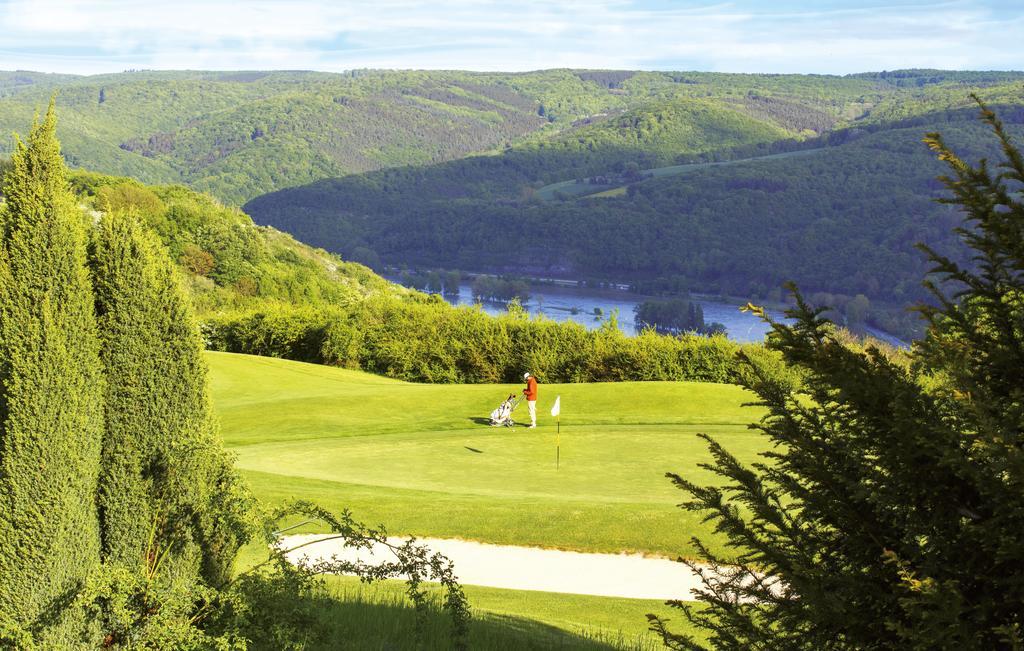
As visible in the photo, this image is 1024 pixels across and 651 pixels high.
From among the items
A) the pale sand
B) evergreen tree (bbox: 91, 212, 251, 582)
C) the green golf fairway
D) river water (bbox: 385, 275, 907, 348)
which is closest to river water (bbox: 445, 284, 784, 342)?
river water (bbox: 385, 275, 907, 348)

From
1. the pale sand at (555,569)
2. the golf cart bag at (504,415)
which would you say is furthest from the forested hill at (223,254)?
the pale sand at (555,569)

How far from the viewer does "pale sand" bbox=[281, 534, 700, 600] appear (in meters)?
11.8

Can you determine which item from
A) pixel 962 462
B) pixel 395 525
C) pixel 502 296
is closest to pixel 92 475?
pixel 962 462

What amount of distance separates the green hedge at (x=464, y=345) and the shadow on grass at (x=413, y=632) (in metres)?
18.6

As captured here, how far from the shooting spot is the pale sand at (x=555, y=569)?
1184 centimetres

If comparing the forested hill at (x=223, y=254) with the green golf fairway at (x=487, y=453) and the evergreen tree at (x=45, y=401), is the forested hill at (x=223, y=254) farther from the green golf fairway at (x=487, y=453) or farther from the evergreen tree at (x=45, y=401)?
the evergreen tree at (x=45, y=401)

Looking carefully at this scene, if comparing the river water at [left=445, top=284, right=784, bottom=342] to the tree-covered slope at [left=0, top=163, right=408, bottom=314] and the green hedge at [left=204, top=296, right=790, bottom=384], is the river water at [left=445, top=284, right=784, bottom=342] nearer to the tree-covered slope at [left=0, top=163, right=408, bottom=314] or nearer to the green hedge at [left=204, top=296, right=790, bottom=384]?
the tree-covered slope at [left=0, top=163, right=408, bottom=314]

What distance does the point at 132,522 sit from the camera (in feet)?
23.3

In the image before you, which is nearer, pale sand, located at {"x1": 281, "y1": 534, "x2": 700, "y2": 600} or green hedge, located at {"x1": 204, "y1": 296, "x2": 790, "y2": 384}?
pale sand, located at {"x1": 281, "y1": 534, "x2": 700, "y2": 600}

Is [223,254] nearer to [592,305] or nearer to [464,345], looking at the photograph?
[464,345]

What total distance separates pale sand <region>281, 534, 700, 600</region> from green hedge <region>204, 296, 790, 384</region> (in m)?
14.2

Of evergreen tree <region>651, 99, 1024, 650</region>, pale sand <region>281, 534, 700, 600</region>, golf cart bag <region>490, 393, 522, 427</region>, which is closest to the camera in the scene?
evergreen tree <region>651, 99, 1024, 650</region>

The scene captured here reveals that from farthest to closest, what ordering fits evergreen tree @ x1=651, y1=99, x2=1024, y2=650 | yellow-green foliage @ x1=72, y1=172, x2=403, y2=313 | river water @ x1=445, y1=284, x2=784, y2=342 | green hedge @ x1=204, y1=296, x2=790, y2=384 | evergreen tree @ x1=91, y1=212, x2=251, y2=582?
river water @ x1=445, y1=284, x2=784, y2=342
yellow-green foliage @ x1=72, y1=172, x2=403, y2=313
green hedge @ x1=204, y1=296, x2=790, y2=384
evergreen tree @ x1=91, y1=212, x2=251, y2=582
evergreen tree @ x1=651, y1=99, x2=1024, y2=650

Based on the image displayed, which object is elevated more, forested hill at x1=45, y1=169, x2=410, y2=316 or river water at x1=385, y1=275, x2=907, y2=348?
river water at x1=385, y1=275, x2=907, y2=348
